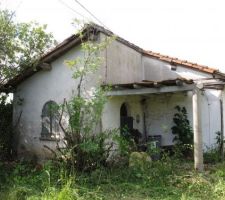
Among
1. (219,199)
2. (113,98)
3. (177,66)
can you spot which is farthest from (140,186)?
(177,66)

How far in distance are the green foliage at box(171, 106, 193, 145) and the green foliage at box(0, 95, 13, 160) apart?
699cm

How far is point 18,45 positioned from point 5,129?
3818 mm

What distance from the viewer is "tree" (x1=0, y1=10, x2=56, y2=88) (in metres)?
12.8

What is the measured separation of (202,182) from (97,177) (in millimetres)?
2839

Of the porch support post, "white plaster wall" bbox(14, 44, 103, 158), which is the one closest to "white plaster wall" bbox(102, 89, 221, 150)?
"white plaster wall" bbox(14, 44, 103, 158)

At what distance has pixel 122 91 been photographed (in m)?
12.9

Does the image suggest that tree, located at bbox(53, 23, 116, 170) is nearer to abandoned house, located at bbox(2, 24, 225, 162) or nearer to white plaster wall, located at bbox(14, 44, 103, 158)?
abandoned house, located at bbox(2, 24, 225, 162)

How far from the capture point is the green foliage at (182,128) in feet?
49.4

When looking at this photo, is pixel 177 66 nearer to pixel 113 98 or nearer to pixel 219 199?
pixel 113 98

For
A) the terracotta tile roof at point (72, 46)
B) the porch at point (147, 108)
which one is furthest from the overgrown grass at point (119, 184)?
the terracotta tile roof at point (72, 46)

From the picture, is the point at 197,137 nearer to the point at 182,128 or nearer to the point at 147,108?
the point at 182,128

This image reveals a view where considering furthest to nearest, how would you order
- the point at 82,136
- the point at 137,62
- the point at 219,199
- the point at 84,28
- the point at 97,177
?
the point at 137,62 < the point at 84,28 < the point at 82,136 < the point at 97,177 < the point at 219,199

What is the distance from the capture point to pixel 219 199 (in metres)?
7.89

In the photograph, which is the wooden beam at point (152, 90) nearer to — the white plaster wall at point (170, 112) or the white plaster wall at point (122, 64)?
the white plaster wall at point (122, 64)
